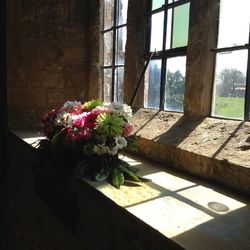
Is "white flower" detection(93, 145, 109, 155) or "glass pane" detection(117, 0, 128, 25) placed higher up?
"glass pane" detection(117, 0, 128, 25)

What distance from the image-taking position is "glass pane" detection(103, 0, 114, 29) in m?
2.79

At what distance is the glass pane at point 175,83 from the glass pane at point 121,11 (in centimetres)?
79

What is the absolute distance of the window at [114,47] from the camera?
2.66m

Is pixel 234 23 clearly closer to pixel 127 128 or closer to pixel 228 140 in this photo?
pixel 228 140

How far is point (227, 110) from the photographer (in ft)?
5.53

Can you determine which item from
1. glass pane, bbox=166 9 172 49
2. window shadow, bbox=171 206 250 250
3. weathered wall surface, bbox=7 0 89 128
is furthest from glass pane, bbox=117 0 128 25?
window shadow, bbox=171 206 250 250

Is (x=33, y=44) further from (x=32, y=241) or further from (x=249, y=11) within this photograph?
(x=249, y=11)

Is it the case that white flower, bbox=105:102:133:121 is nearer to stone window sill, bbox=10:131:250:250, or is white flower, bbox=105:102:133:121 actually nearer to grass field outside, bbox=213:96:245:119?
stone window sill, bbox=10:131:250:250

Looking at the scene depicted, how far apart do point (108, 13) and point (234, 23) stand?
1.53 metres

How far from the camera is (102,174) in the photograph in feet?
4.79

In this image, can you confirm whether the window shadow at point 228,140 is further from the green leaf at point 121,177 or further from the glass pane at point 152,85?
the glass pane at point 152,85

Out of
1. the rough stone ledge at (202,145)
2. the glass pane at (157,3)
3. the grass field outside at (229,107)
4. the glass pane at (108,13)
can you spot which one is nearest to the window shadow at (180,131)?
the rough stone ledge at (202,145)

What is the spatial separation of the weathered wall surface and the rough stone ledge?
133 centimetres

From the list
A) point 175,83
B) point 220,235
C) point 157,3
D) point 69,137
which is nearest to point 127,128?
point 69,137
